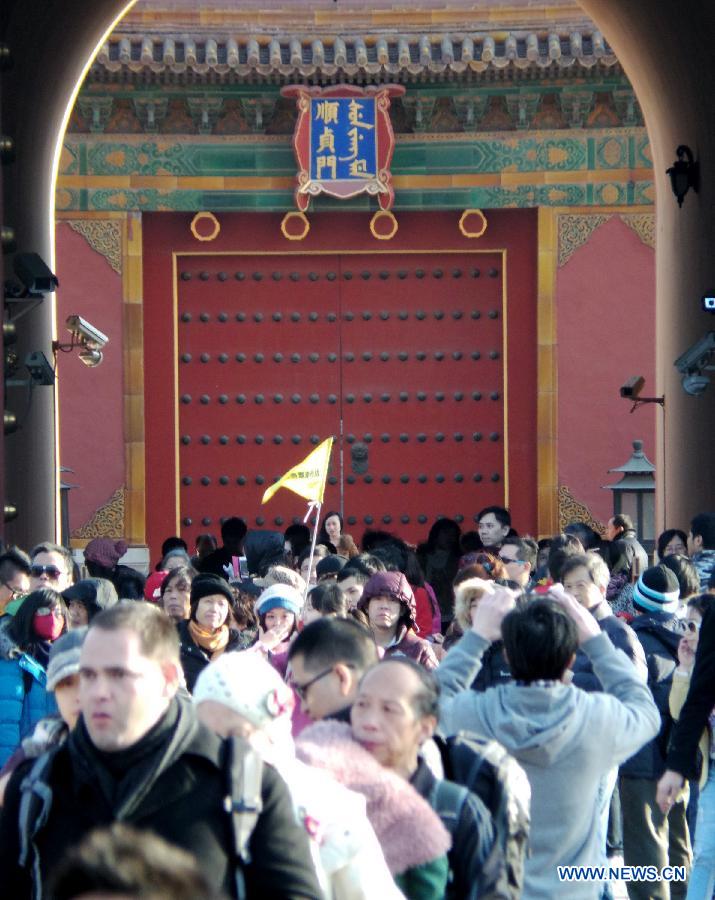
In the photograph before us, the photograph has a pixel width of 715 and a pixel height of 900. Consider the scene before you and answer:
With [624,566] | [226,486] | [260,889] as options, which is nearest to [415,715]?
[260,889]

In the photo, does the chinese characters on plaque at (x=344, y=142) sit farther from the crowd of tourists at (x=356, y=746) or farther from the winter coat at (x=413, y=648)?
the winter coat at (x=413, y=648)

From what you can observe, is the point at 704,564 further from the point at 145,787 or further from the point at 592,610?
the point at 145,787

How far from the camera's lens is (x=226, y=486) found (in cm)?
1659

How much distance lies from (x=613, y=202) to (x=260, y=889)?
1393 cm

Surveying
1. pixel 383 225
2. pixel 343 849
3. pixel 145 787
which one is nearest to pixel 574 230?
pixel 383 225

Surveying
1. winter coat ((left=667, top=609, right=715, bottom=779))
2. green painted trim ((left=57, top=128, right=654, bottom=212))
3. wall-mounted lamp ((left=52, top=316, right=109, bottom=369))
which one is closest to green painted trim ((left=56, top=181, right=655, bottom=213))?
green painted trim ((left=57, top=128, right=654, bottom=212))

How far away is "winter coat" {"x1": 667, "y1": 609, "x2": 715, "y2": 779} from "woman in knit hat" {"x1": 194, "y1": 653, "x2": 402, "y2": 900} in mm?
2432

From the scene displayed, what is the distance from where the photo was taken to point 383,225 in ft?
54.5

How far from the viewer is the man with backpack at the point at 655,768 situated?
6730 millimetres

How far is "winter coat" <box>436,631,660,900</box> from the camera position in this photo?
436 centimetres

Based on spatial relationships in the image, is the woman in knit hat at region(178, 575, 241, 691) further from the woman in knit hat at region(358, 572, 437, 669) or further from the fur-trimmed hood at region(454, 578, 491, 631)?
the fur-trimmed hood at region(454, 578, 491, 631)

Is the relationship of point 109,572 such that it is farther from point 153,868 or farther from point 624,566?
point 153,868

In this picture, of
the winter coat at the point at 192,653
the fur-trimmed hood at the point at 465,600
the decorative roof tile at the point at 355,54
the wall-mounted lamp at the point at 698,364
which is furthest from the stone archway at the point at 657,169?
the fur-trimmed hood at the point at 465,600

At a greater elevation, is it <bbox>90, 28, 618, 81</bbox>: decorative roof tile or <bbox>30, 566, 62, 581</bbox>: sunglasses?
<bbox>90, 28, 618, 81</bbox>: decorative roof tile
